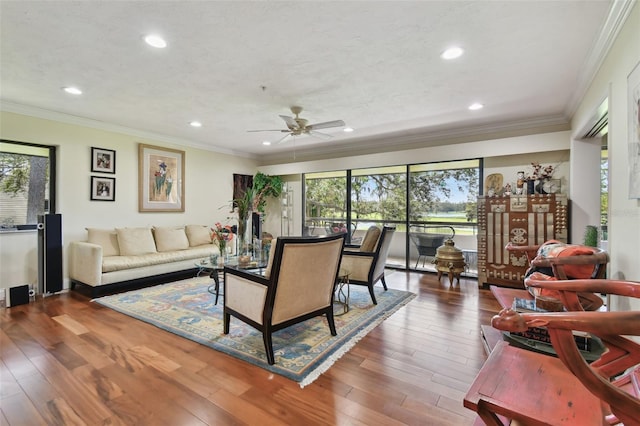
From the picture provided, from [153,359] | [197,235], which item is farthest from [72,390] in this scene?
[197,235]

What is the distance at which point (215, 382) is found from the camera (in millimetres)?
2025

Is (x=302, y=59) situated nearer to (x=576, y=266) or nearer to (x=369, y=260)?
(x=369, y=260)

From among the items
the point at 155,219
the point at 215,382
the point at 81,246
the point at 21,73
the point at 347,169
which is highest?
the point at 21,73

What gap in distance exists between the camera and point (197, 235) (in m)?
5.66

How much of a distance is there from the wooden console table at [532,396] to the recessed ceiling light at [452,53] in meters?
2.33

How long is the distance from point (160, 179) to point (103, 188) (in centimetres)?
93

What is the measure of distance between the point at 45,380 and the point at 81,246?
255cm

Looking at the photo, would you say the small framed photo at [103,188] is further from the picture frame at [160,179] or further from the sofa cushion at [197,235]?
the sofa cushion at [197,235]

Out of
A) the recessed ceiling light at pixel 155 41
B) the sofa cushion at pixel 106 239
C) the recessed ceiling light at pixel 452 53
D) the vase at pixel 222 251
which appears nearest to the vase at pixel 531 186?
the recessed ceiling light at pixel 452 53

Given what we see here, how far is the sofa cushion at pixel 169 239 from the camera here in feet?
16.6

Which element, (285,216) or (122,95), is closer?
(122,95)

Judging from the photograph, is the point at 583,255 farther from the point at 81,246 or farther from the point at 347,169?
the point at 81,246

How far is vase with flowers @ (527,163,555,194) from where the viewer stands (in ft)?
13.8

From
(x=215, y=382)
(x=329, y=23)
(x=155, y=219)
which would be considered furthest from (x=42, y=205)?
(x=329, y=23)
